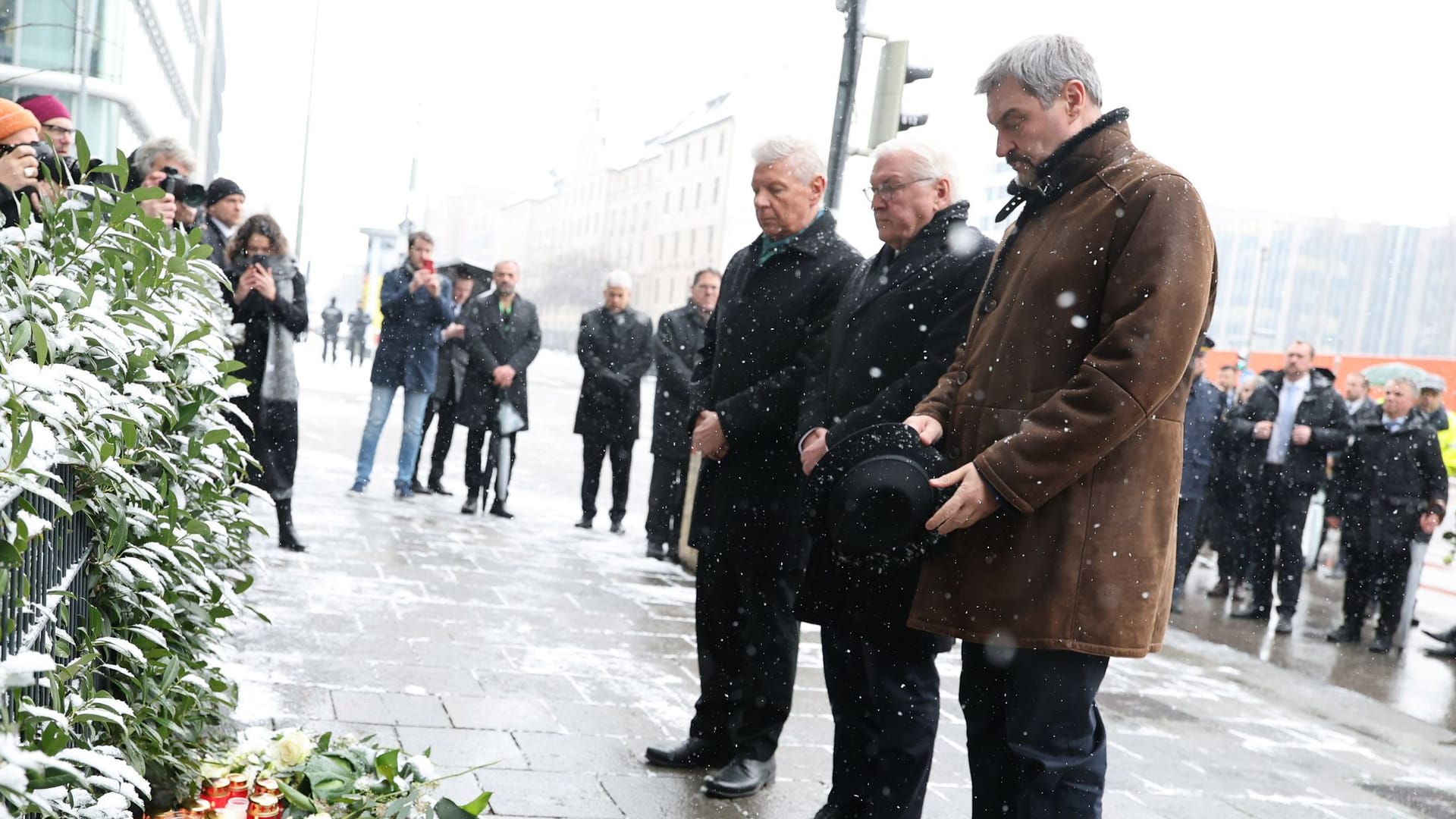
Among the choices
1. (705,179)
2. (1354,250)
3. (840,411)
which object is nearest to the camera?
(840,411)

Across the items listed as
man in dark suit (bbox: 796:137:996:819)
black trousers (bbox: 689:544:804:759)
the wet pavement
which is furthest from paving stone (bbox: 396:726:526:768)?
man in dark suit (bbox: 796:137:996:819)

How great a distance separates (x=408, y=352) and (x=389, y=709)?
21.0ft

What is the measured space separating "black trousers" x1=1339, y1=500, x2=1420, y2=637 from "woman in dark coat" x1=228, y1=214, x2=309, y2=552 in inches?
296

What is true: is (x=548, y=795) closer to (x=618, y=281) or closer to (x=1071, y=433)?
(x=1071, y=433)

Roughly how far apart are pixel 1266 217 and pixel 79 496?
133 ft

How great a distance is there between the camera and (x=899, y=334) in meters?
3.79

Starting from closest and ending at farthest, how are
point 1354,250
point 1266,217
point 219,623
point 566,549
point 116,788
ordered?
point 116,788, point 219,623, point 566,549, point 1354,250, point 1266,217

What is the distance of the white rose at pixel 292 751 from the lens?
326cm

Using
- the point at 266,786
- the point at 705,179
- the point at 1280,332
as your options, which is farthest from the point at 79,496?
the point at 705,179

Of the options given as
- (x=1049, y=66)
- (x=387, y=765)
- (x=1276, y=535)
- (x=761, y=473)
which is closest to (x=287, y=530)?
(x=761, y=473)

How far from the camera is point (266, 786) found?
3.18 m

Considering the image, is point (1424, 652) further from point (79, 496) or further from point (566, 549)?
point (79, 496)

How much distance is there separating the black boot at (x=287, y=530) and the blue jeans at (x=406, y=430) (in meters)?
2.74

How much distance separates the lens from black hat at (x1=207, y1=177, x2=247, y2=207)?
7.70 meters
